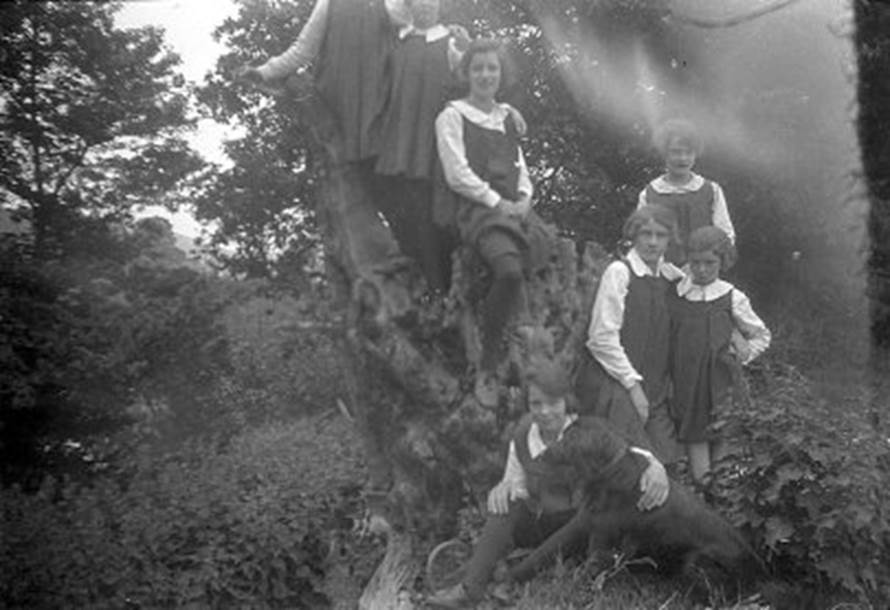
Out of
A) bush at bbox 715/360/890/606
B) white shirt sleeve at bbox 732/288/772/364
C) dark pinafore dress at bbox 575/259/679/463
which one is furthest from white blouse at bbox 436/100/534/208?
bush at bbox 715/360/890/606

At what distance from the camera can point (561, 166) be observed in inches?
297

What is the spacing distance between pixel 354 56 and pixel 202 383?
7.09 feet

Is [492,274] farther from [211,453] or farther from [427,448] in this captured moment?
[211,453]

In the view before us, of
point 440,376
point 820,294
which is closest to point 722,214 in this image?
point 440,376

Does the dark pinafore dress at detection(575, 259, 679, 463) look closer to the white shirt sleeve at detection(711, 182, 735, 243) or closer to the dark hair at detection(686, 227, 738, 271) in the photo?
the dark hair at detection(686, 227, 738, 271)

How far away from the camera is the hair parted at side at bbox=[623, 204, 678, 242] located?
448 cm

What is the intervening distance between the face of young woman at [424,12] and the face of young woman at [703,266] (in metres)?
1.62

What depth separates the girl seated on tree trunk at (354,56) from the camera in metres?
4.31

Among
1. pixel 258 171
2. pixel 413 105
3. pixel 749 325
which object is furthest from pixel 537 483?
pixel 258 171

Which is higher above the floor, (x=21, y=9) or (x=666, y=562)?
(x=21, y=9)

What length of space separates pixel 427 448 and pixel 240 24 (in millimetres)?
2428

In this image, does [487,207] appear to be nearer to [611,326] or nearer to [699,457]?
[611,326]

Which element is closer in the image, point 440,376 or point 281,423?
point 440,376

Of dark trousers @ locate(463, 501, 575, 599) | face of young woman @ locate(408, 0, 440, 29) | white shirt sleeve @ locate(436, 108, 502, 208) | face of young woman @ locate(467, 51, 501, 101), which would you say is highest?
face of young woman @ locate(408, 0, 440, 29)
